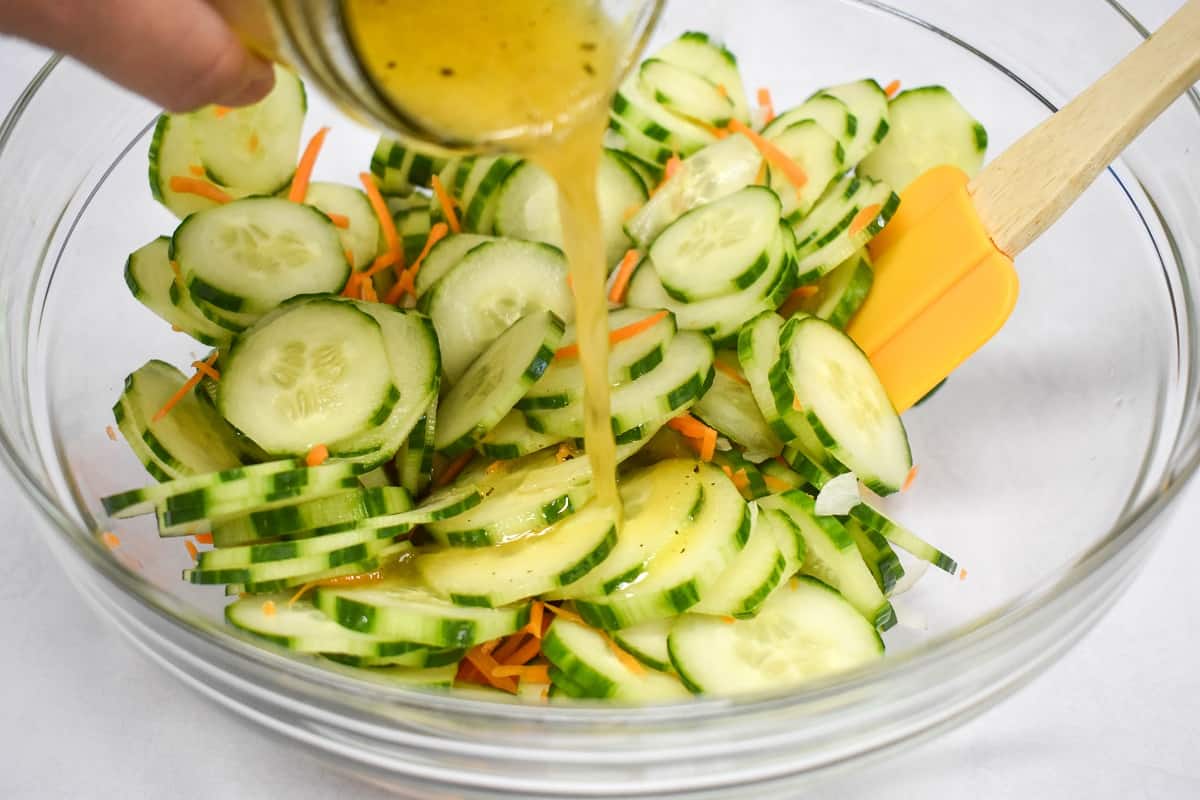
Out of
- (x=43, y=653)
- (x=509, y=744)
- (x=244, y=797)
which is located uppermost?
(x=509, y=744)

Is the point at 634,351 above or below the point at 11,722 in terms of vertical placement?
above

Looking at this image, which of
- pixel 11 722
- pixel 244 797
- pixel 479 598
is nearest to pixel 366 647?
pixel 479 598

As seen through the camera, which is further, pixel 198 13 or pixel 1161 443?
pixel 1161 443

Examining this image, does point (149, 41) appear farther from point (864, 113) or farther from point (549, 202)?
point (864, 113)

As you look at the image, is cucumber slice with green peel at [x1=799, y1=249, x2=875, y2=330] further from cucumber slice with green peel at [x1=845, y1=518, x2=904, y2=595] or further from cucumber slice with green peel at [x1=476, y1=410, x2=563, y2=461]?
cucumber slice with green peel at [x1=476, y1=410, x2=563, y2=461]

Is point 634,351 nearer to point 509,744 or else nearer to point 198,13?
point 509,744

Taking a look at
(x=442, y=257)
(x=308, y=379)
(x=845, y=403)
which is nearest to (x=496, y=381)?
(x=308, y=379)

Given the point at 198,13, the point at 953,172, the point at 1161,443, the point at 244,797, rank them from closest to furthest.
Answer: the point at 198,13
the point at 244,797
the point at 1161,443
the point at 953,172
